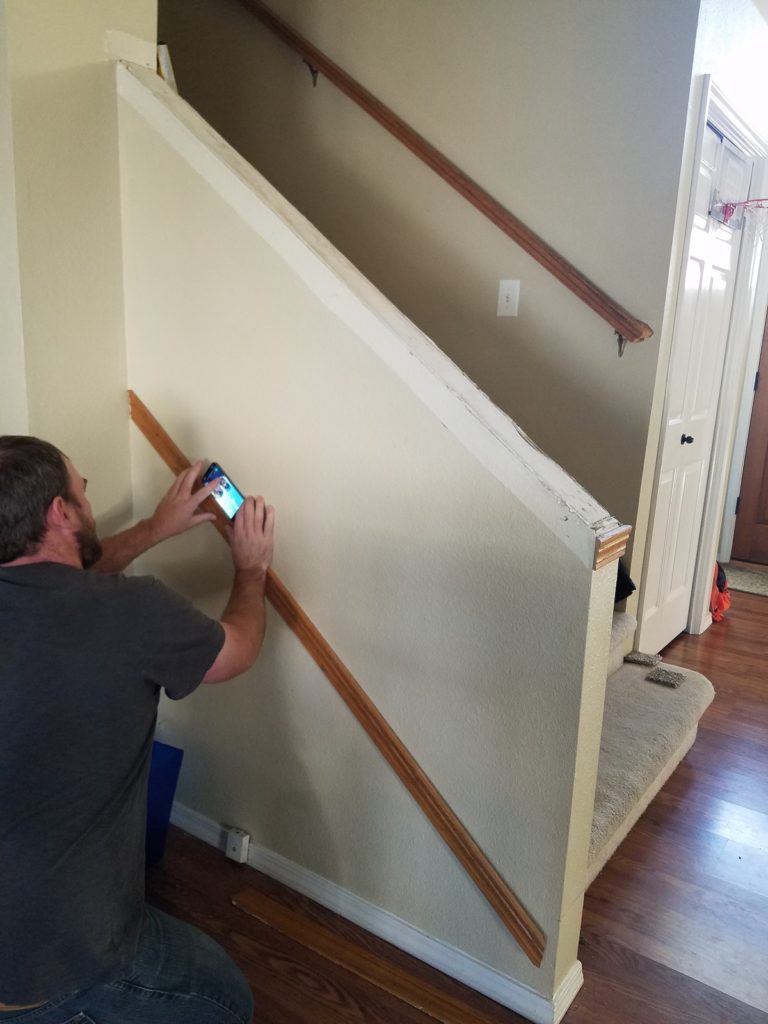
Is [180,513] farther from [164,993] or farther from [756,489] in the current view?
[756,489]

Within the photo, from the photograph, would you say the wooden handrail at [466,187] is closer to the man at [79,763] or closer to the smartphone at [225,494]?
the smartphone at [225,494]

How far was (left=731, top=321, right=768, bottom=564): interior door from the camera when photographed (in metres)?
4.41

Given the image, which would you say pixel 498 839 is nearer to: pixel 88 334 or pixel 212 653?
pixel 212 653

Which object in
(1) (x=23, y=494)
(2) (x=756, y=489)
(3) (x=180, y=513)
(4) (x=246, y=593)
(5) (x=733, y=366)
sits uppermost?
(5) (x=733, y=366)

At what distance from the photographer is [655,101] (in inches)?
92.5

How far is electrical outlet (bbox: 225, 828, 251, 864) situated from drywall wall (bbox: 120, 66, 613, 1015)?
0.12 feet

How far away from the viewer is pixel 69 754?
1089 millimetres

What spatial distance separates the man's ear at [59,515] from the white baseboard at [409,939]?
3.43 ft

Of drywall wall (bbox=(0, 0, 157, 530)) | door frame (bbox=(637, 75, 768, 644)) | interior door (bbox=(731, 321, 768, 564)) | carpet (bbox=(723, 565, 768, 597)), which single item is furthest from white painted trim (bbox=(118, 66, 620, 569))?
interior door (bbox=(731, 321, 768, 564))

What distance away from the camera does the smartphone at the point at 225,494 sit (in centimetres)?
165

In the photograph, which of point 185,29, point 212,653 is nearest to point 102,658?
point 212,653

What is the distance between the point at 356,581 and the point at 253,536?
229 mm

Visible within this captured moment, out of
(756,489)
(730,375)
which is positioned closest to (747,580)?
(756,489)

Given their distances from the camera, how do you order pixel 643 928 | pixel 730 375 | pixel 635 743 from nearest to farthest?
pixel 643 928 → pixel 635 743 → pixel 730 375
